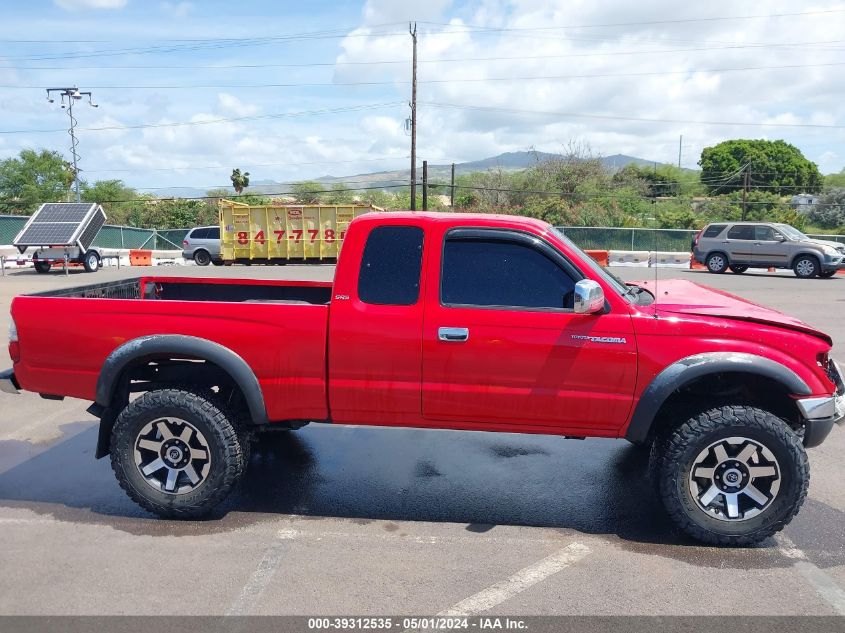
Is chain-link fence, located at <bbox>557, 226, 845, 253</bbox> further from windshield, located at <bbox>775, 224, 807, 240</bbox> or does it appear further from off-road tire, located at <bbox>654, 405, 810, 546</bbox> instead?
off-road tire, located at <bbox>654, 405, 810, 546</bbox>

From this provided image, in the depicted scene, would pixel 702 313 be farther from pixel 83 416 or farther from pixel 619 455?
pixel 83 416

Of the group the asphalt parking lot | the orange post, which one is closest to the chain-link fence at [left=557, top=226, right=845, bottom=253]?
the orange post

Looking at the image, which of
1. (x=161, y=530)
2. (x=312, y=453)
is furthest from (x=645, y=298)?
(x=161, y=530)

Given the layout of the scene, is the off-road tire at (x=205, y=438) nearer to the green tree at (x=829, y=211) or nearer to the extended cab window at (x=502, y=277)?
the extended cab window at (x=502, y=277)

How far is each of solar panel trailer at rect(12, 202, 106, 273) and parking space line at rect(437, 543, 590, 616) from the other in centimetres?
2302

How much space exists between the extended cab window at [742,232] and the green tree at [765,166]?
64.3 meters

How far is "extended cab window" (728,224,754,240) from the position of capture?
23.6 m

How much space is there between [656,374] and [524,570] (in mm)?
1330

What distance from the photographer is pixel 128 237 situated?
39750 millimetres

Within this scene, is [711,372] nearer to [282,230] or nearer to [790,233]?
[790,233]

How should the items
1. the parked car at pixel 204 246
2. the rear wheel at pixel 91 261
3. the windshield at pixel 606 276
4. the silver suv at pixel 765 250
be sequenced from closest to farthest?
the windshield at pixel 606 276
the silver suv at pixel 765 250
the rear wheel at pixel 91 261
the parked car at pixel 204 246

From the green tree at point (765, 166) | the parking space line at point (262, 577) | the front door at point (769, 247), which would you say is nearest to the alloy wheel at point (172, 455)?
the parking space line at point (262, 577)

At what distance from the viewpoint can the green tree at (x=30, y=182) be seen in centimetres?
6450

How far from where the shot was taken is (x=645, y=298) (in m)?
4.71
